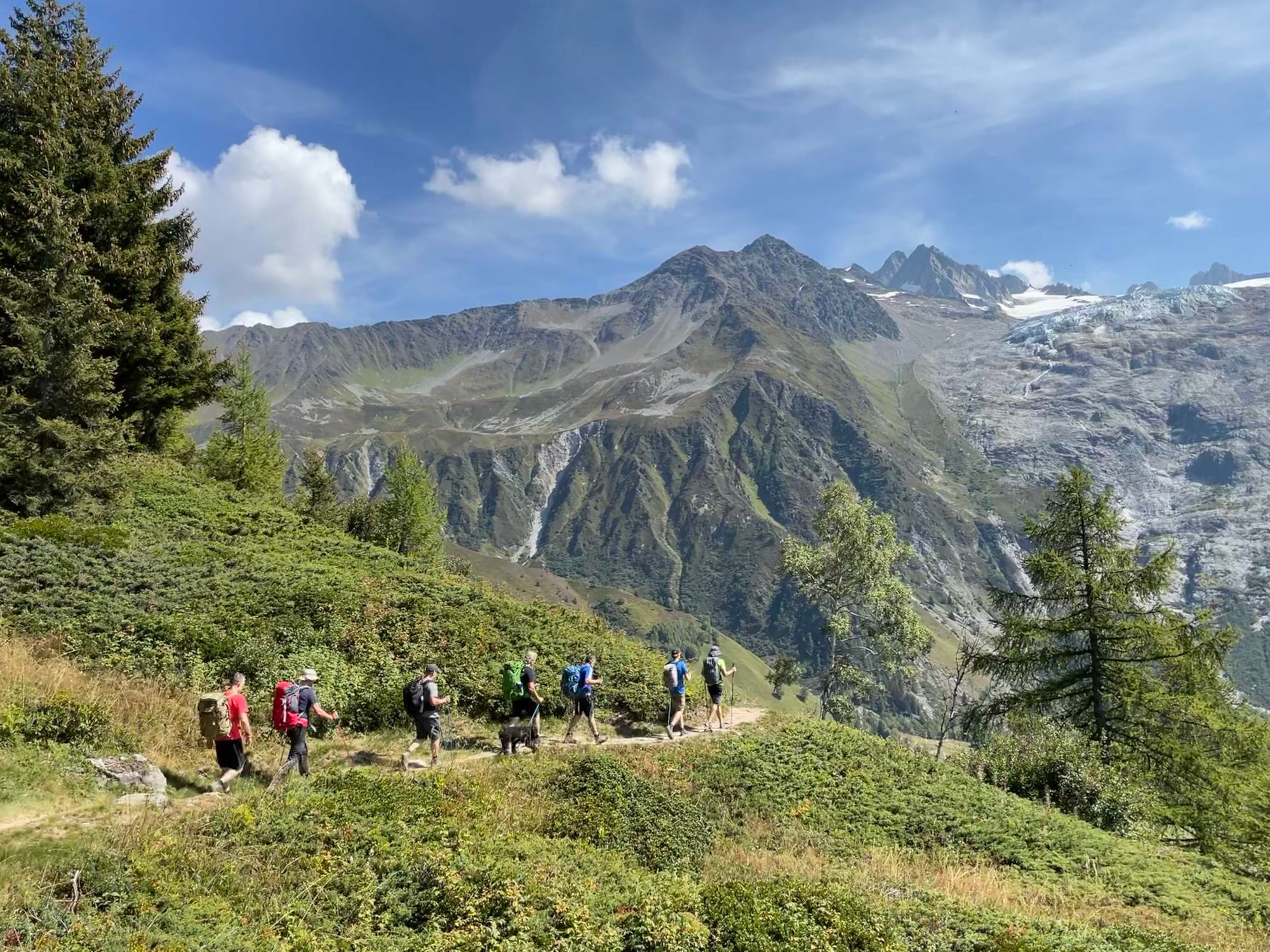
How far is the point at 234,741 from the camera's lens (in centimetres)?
1297

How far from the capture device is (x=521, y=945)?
838cm

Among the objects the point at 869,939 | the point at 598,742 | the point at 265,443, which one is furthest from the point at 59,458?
the point at 265,443

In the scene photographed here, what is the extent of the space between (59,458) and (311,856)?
18.5 meters

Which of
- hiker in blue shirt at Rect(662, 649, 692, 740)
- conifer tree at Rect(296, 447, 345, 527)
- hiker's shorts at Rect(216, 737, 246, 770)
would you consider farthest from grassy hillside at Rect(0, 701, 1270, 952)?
conifer tree at Rect(296, 447, 345, 527)

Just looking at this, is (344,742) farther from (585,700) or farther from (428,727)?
(585,700)

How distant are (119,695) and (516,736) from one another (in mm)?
8618

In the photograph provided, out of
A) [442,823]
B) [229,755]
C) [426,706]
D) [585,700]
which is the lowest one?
[442,823]

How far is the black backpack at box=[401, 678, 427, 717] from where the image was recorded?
15.9 meters

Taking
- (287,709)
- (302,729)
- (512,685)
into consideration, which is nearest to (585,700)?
(512,685)

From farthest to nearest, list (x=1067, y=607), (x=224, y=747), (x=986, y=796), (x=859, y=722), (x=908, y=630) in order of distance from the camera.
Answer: (x=859, y=722), (x=908, y=630), (x=1067, y=607), (x=986, y=796), (x=224, y=747)

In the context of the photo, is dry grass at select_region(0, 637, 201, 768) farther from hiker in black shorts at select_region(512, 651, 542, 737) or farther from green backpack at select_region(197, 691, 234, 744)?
hiker in black shorts at select_region(512, 651, 542, 737)

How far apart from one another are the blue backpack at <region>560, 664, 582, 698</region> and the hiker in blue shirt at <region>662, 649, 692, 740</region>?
7.94 feet

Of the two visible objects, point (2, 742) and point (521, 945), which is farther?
point (2, 742)

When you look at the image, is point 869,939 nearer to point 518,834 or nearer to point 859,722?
point 518,834
